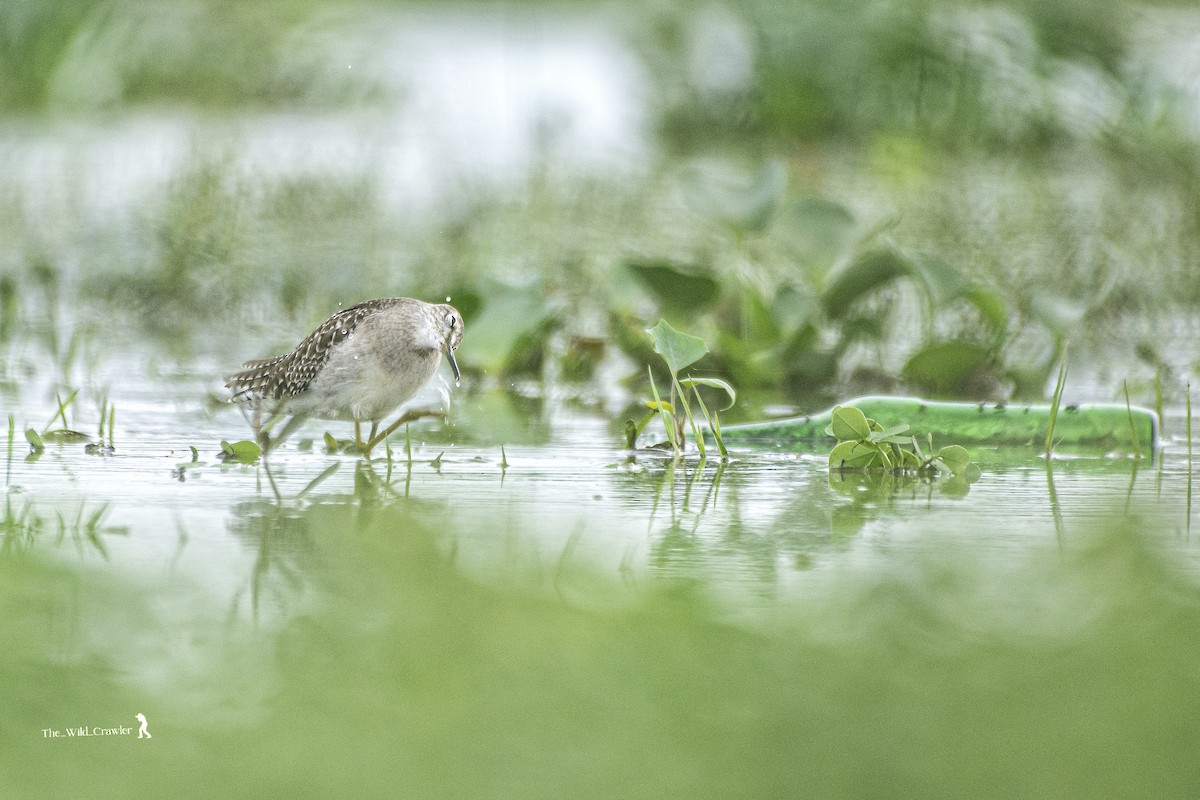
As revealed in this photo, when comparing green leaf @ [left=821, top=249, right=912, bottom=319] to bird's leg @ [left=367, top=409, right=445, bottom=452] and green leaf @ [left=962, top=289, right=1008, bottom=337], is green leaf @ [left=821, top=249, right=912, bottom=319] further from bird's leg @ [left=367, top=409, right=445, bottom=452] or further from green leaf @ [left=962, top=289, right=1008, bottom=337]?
bird's leg @ [left=367, top=409, right=445, bottom=452]

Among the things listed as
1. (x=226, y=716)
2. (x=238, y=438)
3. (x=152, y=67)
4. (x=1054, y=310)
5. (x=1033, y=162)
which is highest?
(x=152, y=67)

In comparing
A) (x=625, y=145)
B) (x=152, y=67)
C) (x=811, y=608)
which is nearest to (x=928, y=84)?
(x=625, y=145)

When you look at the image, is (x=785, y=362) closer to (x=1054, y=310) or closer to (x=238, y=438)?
(x=1054, y=310)

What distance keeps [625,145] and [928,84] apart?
6.26 feet

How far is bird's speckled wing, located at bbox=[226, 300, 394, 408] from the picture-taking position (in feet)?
11.9

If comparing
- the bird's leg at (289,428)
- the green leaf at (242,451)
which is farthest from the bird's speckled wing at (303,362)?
the green leaf at (242,451)

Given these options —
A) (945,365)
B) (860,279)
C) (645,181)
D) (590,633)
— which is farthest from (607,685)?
(645,181)

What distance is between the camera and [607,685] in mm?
2119

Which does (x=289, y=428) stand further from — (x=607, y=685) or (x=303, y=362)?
(x=607, y=685)

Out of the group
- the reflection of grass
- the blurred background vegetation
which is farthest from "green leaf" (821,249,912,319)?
the reflection of grass

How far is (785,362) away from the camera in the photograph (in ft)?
16.5

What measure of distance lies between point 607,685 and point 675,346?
66.0 inches

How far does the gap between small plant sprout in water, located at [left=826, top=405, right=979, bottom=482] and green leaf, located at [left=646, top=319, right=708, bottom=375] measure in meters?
0.34

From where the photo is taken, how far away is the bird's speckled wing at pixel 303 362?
362 cm
